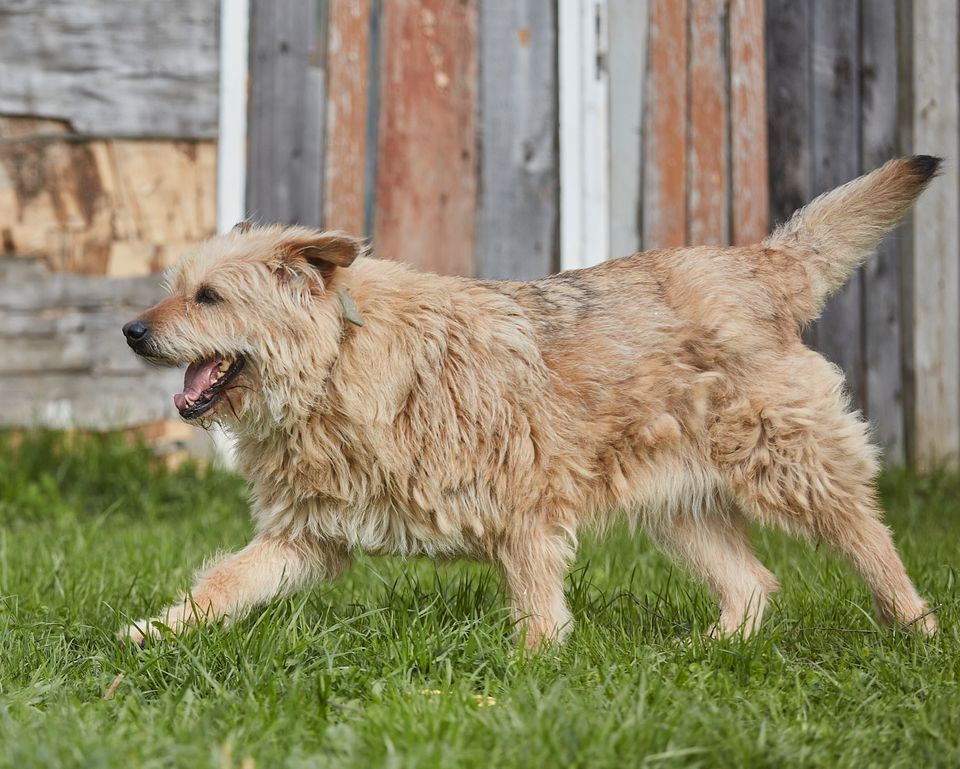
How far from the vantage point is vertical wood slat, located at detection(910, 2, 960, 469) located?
7.28 meters

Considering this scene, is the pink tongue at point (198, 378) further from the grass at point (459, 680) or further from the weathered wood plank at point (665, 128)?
the weathered wood plank at point (665, 128)

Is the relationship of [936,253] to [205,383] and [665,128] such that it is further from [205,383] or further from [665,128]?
[205,383]

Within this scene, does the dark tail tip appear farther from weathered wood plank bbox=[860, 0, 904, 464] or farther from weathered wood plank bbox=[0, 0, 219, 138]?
weathered wood plank bbox=[0, 0, 219, 138]

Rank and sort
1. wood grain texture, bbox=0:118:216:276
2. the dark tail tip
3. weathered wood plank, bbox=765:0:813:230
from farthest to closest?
weathered wood plank, bbox=765:0:813:230
wood grain texture, bbox=0:118:216:276
the dark tail tip

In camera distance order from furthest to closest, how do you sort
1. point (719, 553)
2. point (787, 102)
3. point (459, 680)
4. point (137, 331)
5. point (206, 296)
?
point (787, 102) → point (719, 553) → point (206, 296) → point (137, 331) → point (459, 680)

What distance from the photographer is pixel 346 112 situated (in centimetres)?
636

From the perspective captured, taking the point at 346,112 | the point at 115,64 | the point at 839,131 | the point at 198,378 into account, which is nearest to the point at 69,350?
the point at 115,64

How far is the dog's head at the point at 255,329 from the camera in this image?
343 centimetres

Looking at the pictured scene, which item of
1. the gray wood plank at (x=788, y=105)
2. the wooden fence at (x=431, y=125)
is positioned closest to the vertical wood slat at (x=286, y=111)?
the wooden fence at (x=431, y=125)

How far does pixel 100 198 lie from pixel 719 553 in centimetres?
428

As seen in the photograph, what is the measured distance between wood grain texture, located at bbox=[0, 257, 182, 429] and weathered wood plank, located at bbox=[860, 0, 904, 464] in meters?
4.39

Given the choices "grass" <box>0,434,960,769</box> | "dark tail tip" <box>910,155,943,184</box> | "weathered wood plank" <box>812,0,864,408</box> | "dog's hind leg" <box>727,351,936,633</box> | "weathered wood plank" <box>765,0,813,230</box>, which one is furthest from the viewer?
"weathered wood plank" <box>812,0,864,408</box>

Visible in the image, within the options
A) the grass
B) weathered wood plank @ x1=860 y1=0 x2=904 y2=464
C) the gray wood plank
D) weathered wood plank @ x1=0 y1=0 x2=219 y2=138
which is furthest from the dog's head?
weathered wood plank @ x1=860 y1=0 x2=904 y2=464

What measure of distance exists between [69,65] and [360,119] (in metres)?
1.73
